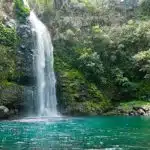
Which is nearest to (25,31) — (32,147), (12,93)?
(12,93)

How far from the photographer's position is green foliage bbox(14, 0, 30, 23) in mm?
49206

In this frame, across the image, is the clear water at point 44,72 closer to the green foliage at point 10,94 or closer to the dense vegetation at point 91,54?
the dense vegetation at point 91,54

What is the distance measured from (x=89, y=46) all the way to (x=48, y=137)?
107 feet

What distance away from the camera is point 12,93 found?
1671 inches

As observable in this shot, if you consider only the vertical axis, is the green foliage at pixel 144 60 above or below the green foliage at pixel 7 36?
below

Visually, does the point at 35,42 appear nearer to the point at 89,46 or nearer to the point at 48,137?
the point at 89,46

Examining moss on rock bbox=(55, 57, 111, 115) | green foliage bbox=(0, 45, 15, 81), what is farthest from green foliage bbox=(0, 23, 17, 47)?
moss on rock bbox=(55, 57, 111, 115)

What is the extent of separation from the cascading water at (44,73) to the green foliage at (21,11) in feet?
4.88

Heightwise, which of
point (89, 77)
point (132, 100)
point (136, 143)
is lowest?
point (136, 143)

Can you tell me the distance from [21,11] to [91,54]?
1108 centimetres

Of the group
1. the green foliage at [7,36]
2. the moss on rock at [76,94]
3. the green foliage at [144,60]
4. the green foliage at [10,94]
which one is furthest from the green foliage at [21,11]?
the green foliage at [144,60]

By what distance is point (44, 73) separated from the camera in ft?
157

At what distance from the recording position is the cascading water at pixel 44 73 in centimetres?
4566

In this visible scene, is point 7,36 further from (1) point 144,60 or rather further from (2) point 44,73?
(1) point 144,60
